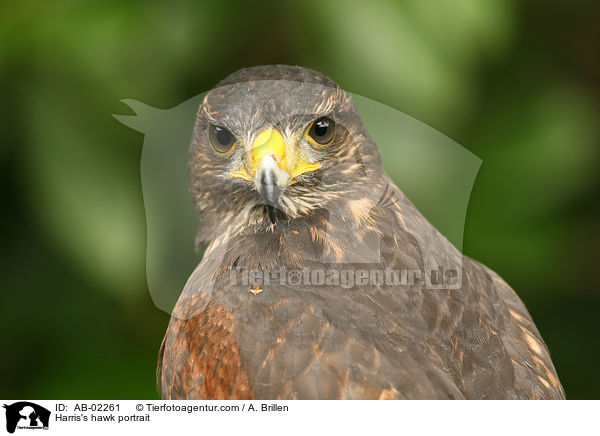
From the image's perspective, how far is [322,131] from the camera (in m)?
2.32

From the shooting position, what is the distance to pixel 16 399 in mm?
2438

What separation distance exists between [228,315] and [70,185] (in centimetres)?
94

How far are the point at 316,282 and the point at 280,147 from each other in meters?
0.42

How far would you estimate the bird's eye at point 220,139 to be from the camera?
2.35 meters

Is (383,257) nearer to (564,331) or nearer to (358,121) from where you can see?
(358,121)

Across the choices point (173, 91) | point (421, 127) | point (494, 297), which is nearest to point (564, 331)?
point (494, 297)

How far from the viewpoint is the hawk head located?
221cm

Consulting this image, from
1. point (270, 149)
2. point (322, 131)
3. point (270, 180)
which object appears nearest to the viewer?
point (270, 180)
